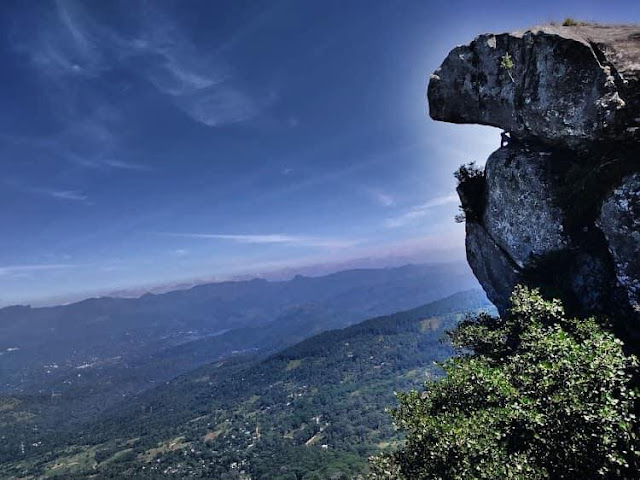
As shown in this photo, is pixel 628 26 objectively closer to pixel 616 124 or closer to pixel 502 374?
pixel 616 124

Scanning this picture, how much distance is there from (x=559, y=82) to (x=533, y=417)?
21.7 meters

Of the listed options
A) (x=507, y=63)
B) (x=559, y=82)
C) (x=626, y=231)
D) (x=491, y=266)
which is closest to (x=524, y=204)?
(x=626, y=231)

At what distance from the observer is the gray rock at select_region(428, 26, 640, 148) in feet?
77.0

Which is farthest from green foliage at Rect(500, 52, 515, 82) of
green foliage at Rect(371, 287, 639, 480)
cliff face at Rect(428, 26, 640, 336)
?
green foliage at Rect(371, 287, 639, 480)

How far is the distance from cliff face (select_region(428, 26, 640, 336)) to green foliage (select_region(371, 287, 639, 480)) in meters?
5.70

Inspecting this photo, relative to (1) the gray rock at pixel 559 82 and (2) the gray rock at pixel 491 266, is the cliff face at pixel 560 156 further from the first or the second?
(2) the gray rock at pixel 491 266

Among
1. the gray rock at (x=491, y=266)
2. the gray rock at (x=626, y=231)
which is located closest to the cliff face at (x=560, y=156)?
the gray rock at (x=626, y=231)

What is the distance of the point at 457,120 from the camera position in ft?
125

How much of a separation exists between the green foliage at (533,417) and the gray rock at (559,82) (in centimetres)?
1279

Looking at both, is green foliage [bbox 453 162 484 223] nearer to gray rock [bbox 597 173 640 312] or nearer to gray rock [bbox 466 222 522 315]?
gray rock [bbox 466 222 522 315]

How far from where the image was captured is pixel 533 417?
17453mm

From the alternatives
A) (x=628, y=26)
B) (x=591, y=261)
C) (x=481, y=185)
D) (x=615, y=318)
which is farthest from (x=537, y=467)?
(x=628, y=26)

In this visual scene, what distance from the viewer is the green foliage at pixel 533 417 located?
16.3m

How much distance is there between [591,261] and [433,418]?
1757cm
